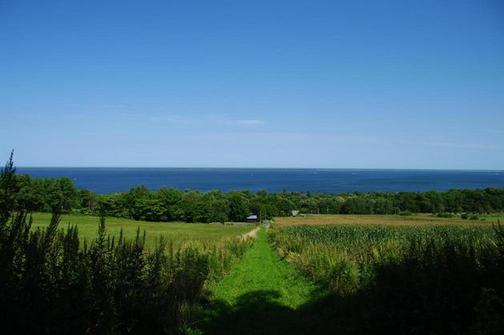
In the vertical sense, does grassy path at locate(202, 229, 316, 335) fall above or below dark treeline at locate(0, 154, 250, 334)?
below

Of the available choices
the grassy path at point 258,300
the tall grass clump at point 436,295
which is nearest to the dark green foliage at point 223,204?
the grassy path at point 258,300

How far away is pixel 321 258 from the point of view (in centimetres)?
1812

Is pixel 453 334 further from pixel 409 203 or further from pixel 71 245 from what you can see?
pixel 409 203

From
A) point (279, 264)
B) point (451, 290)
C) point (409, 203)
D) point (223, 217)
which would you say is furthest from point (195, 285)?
point (409, 203)

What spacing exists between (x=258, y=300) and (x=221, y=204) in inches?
3636

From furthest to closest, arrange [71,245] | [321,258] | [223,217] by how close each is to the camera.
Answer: [223,217] < [321,258] < [71,245]

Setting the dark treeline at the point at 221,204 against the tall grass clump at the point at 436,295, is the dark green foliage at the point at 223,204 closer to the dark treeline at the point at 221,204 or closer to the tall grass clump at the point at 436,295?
the dark treeline at the point at 221,204

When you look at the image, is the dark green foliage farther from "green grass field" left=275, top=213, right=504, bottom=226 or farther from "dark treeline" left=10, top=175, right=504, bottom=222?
"green grass field" left=275, top=213, right=504, bottom=226

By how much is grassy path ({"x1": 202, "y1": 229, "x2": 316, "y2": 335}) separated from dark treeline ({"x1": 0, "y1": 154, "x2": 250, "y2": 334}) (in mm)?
2552

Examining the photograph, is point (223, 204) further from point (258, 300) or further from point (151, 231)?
point (258, 300)

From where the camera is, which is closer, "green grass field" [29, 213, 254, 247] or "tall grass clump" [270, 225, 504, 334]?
"tall grass clump" [270, 225, 504, 334]

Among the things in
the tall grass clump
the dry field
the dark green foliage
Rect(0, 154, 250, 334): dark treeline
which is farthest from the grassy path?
the dark green foliage

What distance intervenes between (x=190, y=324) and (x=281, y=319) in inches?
104

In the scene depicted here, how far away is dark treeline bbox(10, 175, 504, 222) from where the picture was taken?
94750 millimetres
